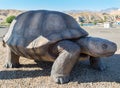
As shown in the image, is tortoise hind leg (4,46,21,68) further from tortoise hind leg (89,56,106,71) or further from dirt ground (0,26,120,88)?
tortoise hind leg (89,56,106,71)

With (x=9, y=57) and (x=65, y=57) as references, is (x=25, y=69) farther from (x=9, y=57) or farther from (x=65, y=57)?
(x=65, y=57)

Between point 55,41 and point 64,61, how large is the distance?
0.53m

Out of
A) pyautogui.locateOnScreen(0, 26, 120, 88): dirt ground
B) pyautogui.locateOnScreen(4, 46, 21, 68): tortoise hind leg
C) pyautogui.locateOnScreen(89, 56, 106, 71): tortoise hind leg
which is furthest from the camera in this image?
pyautogui.locateOnScreen(4, 46, 21, 68): tortoise hind leg

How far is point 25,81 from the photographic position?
20.6 ft

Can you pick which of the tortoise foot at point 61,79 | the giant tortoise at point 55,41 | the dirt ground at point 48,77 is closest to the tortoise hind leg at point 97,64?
the dirt ground at point 48,77

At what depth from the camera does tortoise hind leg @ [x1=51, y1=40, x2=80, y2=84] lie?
6.12 meters

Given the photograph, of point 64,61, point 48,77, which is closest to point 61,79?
point 64,61

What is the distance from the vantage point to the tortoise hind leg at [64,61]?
6.12 metres

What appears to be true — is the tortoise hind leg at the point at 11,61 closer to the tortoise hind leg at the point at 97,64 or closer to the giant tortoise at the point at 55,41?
the giant tortoise at the point at 55,41

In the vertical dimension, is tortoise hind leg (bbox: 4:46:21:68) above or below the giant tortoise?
below

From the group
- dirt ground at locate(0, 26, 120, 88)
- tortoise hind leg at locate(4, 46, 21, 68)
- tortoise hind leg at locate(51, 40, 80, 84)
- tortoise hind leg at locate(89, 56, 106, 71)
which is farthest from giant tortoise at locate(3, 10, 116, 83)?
tortoise hind leg at locate(89, 56, 106, 71)

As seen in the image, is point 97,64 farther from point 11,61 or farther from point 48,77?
point 11,61

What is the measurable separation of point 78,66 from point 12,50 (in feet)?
6.00

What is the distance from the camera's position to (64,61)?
6.11 m
